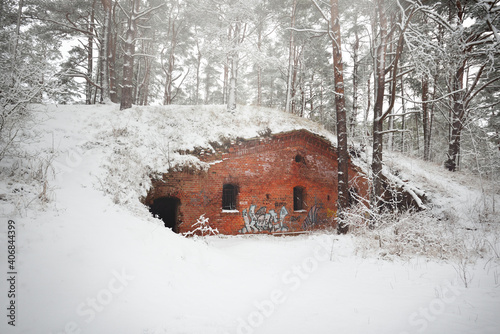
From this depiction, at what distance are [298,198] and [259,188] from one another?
102 inches

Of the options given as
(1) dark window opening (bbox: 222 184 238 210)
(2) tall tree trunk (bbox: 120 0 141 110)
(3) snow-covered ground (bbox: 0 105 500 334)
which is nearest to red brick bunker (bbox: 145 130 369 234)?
(1) dark window opening (bbox: 222 184 238 210)

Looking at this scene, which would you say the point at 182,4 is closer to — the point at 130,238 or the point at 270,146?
the point at 270,146

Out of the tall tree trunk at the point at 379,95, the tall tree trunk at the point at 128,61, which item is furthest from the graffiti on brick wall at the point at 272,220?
the tall tree trunk at the point at 128,61

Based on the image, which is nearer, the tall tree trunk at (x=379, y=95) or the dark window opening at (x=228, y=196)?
the tall tree trunk at (x=379, y=95)

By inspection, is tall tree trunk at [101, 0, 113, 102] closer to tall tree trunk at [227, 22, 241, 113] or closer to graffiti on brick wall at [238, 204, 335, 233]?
tall tree trunk at [227, 22, 241, 113]

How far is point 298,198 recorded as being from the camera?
11.4 meters

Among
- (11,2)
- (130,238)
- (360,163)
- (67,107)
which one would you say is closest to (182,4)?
(11,2)

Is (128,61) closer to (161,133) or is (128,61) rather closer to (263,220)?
(161,133)

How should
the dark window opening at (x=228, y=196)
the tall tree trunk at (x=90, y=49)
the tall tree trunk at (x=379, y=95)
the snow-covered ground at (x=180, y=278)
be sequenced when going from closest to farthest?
the snow-covered ground at (x=180, y=278)
the tall tree trunk at (x=379, y=95)
the dark window opening at (x=228, y=196)
the tall tree trunk at (x=90, y=49)

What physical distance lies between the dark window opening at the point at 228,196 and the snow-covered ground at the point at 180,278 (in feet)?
11.4

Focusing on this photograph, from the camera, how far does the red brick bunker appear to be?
8.59 meters

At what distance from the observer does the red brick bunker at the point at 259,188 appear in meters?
8.59

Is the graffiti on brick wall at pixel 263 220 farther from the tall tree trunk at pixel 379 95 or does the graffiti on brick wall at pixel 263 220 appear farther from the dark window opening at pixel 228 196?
the tall tree trunk at pixel 379 95

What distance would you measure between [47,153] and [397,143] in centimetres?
2685
